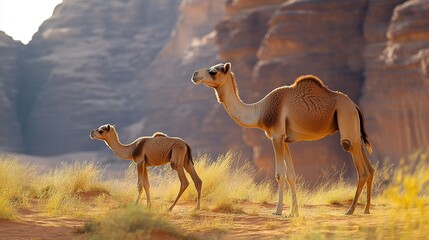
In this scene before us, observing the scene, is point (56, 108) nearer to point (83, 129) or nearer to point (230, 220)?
point (83, 129)

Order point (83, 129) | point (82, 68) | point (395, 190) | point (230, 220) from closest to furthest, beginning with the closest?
point (395, 190) < point (230, 220) < point (83, 129) < point (82, 68)

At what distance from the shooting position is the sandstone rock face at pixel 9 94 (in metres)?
78.6

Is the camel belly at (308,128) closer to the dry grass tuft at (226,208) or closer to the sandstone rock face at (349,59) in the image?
the dry grass tuft at (226,208)

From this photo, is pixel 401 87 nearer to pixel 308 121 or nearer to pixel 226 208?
pixel 226 208

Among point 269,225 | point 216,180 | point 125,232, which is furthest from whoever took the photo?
point 216,180

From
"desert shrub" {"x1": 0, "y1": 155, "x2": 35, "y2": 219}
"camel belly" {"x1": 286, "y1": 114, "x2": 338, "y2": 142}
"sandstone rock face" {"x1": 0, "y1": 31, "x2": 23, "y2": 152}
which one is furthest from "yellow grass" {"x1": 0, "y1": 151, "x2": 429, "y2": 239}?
"sandstone rock face" {"x1": 0, "y1": 31, "x2": 23, "y2": 152}

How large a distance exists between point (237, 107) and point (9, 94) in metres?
80.4

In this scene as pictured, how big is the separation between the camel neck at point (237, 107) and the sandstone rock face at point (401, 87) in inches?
867

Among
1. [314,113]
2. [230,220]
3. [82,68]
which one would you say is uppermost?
[82,68]

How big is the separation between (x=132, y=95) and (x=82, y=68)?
7.67 meters

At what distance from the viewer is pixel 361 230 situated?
22.4ft

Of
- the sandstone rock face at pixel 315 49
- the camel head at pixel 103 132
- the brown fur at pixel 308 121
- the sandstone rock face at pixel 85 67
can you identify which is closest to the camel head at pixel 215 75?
the brown fur at pixel 308 121

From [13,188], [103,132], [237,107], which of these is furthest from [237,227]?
[13,188]

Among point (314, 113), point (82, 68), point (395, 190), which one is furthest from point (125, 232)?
point (82, 68)
